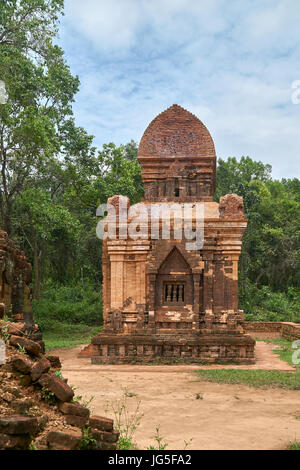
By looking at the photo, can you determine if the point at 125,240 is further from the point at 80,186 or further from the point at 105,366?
the point at 80,186

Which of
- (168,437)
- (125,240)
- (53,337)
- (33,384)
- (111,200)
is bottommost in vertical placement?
(53,337)

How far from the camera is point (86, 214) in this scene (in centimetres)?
2283

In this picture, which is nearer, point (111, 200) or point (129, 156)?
point (111, 200)

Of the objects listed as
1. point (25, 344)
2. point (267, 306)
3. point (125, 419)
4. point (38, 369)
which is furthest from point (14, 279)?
point (267, 306)

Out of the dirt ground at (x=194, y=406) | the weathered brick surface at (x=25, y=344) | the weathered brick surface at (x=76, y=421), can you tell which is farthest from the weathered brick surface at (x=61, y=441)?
the dirt ground at (x=194, y=406)

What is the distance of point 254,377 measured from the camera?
30.5 ft

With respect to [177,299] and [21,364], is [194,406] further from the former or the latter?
[177,299]

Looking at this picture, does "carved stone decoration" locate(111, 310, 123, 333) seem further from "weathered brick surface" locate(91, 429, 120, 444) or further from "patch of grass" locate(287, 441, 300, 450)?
"weathered brick surface" locate(91, 429, 120, 444)

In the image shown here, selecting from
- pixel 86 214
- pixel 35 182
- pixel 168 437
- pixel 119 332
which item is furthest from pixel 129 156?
pixel 168 437

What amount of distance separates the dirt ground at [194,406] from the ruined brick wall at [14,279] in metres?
1.99

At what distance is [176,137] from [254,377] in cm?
791

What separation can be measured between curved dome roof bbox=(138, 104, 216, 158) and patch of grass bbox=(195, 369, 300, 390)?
6786 mm

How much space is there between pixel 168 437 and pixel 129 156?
82.8ft

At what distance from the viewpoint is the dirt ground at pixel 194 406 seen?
17.7 feet
